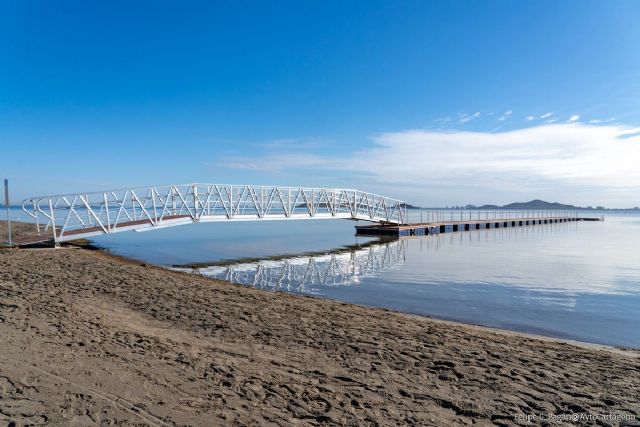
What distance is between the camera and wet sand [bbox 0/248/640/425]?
12.2ft

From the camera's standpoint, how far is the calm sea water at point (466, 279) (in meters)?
8.98

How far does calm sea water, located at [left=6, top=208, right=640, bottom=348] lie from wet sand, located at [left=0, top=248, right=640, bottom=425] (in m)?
1.92

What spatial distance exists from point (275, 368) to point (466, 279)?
34.9 ft

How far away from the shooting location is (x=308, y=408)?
3.86 m

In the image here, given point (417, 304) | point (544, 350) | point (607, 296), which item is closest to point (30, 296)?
point (417, 304)

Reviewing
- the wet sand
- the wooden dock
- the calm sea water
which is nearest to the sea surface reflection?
the calm sea water

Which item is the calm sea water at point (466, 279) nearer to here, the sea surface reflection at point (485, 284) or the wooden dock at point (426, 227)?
the sea surface reflection at point (485, 284)

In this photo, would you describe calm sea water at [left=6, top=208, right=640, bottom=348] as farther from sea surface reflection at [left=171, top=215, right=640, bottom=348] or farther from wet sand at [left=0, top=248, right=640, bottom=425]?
wet sand at [left=0, top=248, right=640, bottom=425]

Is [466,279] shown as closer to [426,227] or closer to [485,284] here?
[485,284]

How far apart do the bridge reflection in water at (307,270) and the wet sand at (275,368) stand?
456 centimetres

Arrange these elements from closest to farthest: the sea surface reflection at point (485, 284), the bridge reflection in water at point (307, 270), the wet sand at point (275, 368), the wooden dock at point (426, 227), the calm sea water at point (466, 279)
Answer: the wet sand at point (275, 368) → the sea surface reflection at point (485, 284) → the calm sea water at point (466, 279) → the bridge reflection in water at point (307, 270) → the wooden dock at point (426, 227)

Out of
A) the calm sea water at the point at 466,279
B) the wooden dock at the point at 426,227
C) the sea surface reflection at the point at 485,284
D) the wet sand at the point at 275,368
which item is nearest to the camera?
the wet sand at the point at 275,368

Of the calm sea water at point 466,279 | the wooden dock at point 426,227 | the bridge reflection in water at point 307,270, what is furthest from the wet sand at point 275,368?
the wooden dock at point 426,227

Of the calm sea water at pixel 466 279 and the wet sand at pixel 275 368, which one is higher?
the wet sand at pixel 275 368
